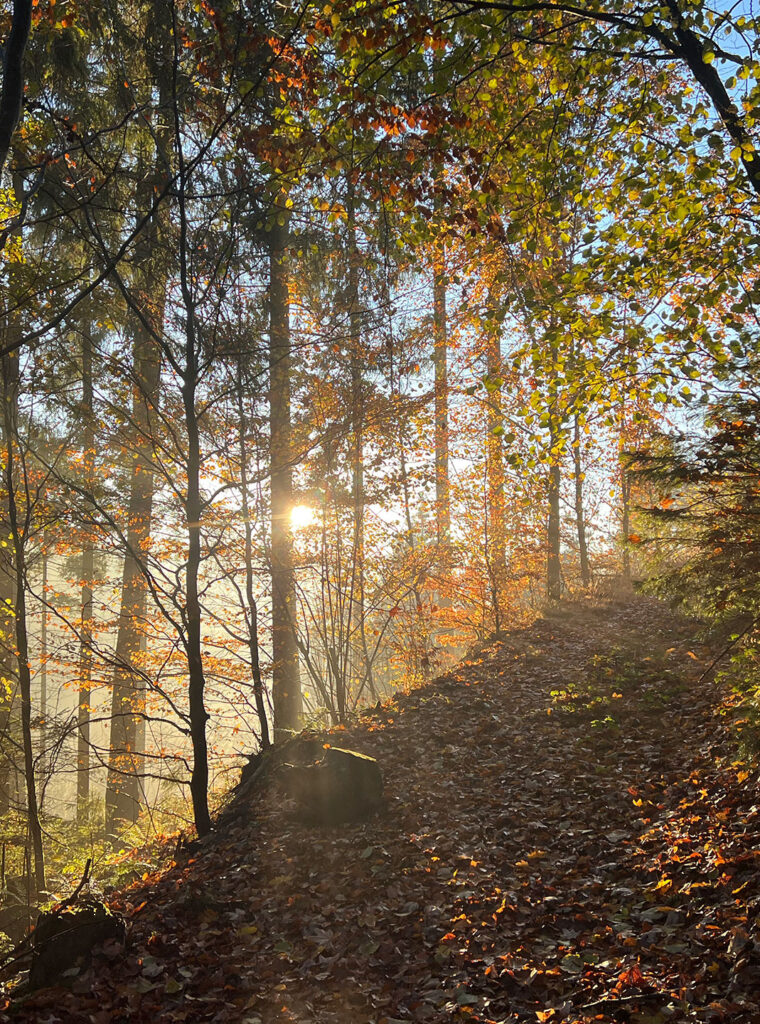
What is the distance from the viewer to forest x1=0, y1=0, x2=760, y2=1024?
191 inches

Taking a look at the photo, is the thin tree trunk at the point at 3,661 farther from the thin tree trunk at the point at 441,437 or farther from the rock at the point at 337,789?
the thin tree trunk at the point at 441,437

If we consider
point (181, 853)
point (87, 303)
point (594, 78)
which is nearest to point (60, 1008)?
point (181, 853)

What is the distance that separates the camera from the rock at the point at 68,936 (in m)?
3.89

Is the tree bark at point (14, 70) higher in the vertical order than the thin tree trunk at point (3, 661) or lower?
higher

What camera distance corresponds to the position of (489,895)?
475 centimetres

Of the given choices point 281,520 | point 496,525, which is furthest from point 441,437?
point 281,520

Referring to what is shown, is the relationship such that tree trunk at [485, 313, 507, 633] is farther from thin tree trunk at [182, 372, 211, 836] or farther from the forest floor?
thin tree trunk at [182, 372, 211, 836]

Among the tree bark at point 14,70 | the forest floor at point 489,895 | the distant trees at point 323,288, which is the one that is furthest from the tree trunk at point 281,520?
the tree bark at point 14,70

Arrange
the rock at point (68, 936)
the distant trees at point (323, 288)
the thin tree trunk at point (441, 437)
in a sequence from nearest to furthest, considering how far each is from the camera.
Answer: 1. the rock at point (68, 936)
2. the distant trees at point (323, 288)
3. the thin tree trunk at point (441, 437)

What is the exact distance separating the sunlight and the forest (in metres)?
0.05

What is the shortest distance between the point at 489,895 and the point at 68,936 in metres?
2.99

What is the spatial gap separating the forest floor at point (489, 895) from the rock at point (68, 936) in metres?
0.15

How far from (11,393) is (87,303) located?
56.6 inches

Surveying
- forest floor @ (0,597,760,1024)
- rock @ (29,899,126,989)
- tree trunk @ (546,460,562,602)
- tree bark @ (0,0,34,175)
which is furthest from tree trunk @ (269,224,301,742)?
tree trunk @ (546,460,562,602)
